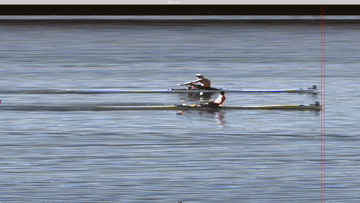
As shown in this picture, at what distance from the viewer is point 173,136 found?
20.8 m

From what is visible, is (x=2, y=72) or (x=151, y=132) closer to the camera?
(x=151, y=132)

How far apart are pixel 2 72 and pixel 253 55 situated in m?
15.9

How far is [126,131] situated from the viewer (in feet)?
70.3

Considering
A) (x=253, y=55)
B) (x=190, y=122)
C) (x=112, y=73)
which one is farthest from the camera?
(x=253, y=55)

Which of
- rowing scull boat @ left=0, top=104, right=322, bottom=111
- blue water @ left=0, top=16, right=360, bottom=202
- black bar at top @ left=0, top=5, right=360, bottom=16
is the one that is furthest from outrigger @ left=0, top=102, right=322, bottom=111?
black bar at top @ left=0, top=5, right=360, bottom=16

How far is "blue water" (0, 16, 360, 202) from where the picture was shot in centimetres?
1605

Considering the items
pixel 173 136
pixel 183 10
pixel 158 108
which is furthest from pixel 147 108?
pixel 183 10

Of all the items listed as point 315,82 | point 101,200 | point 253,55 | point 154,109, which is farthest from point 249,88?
point 101,200

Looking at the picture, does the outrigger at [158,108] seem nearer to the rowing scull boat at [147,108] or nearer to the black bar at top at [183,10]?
the rowing scull boat at [147,108]

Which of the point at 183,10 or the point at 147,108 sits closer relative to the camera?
the point at 147,108

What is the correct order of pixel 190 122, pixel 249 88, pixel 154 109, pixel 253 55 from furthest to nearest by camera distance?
pixel 253 55, pixel 249 88, pixel 154 109, pixel 190 122

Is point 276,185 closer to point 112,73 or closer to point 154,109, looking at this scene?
point 154,109

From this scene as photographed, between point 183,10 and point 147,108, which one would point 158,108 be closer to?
point 147,108

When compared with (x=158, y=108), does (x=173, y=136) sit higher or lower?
lower
